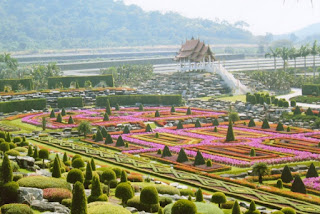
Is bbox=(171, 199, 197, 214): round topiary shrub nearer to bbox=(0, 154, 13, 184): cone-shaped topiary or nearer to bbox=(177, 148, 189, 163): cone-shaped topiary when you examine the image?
bbox=(0, 154, 13, 184): cone-shaped topiary

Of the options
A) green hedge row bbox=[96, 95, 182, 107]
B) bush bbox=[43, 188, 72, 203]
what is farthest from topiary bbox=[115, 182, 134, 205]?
green hedge row bbox=[96, 95, 182, 107]

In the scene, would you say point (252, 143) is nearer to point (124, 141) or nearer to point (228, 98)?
Result: point (124, 141)

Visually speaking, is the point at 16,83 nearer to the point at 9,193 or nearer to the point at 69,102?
the point at 69,102

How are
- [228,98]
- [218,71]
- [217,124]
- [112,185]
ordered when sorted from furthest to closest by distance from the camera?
1. [218,71]
2. [228,98]
3. [217,124]
4. [112,185]

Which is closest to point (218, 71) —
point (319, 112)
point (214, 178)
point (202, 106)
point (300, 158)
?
point (202, 106)

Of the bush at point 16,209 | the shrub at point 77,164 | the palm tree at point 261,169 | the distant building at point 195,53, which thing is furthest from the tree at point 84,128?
the distant building at point 195,53

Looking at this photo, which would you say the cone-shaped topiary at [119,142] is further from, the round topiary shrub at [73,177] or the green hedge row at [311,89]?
the green hedge row at [311,89]
